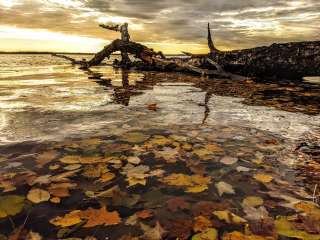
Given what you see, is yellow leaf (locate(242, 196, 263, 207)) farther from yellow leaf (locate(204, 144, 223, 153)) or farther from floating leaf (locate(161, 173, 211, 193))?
yellow leaf (locate(204, 144, 223, 153))

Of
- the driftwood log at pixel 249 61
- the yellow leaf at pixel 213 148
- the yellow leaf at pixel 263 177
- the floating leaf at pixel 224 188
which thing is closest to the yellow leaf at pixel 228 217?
the floating leaf at pixel 224 188

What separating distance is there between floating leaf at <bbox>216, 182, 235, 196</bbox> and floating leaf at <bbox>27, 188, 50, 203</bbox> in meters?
1.26

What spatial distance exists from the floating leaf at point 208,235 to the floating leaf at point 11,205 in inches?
46.0

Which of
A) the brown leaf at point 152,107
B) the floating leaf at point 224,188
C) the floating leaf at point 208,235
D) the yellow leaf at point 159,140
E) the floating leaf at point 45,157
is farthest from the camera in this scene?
the brown leaf at point 152,107

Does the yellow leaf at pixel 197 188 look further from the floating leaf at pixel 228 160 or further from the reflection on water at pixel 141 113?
the reflection on water at pixel 141 113

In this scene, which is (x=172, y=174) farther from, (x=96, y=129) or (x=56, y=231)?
(x=96, y=129)

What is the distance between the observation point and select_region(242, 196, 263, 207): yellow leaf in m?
2.09

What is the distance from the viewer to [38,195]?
2.18 meters

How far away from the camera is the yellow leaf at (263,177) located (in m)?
2.46

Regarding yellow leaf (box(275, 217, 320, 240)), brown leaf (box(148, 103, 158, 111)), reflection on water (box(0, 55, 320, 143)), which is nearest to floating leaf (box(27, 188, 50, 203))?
reflection on water (box(0, 55, 320, 143))

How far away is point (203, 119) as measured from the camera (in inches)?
176

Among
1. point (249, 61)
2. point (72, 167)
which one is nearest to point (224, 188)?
point (72, 167)

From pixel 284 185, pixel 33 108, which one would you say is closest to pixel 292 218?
pixel 284 185

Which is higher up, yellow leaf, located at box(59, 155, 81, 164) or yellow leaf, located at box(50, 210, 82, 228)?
yellow leaf, located at box(59, 155, 81, 164)
